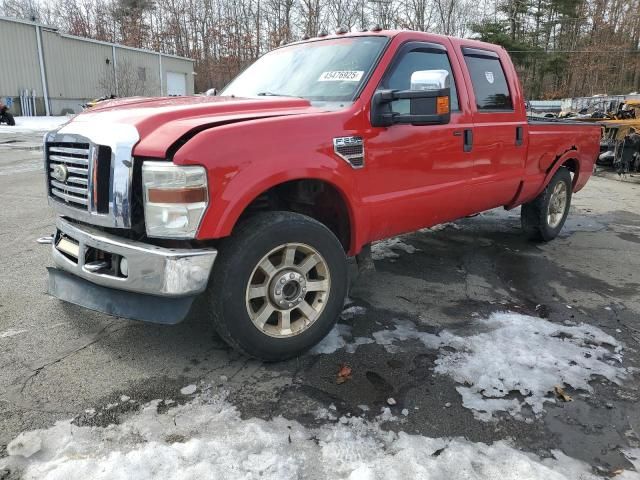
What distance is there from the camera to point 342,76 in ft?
11.7

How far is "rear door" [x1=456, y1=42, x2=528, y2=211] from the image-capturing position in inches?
171

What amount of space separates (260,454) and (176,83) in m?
36.8

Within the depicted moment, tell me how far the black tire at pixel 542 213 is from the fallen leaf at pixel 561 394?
332 cm

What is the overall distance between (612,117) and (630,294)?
1169 centimetres

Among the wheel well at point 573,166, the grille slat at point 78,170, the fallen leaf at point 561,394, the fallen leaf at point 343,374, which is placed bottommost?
the fallen leaf at point 561,394

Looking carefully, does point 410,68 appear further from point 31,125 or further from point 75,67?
point 75,67

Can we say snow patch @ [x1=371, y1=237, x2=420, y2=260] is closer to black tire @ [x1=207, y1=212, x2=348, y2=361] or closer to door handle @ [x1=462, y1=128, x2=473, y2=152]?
door handle @ [x1=462, y1=128, x2=473, y2=152]

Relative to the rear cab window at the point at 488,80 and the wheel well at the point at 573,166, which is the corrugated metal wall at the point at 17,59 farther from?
the wheel well at the point at 573,166

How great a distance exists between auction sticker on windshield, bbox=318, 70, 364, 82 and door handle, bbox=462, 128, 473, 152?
1125mm

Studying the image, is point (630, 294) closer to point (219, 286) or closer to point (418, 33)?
point (418, 33)

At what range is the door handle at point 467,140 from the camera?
13.6 feet

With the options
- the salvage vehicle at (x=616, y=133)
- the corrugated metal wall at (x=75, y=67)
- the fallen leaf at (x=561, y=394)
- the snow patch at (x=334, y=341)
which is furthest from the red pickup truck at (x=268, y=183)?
the corrugated metal wall at (x=75, y=67)

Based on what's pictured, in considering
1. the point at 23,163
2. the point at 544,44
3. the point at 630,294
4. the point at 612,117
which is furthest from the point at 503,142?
the point at 544,44

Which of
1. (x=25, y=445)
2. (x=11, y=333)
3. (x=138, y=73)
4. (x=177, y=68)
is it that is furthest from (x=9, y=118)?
(x=25, y=445)
